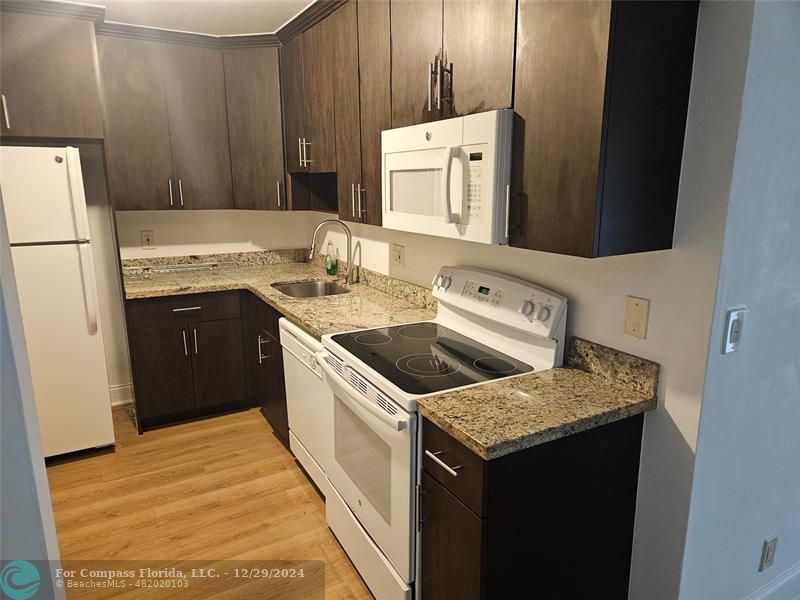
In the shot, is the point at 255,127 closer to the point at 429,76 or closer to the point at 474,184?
the point at 429,76

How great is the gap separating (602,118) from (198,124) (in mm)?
2707

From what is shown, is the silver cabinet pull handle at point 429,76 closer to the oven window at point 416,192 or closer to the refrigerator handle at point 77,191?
the oven window at point 416,192

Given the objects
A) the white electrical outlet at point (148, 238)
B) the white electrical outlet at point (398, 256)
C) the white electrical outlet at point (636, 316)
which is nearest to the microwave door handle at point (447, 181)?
the white electrical outlet at point (636, 316)

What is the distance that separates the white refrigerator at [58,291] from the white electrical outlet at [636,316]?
256 centimetres

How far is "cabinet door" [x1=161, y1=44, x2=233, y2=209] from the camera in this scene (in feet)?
10.2

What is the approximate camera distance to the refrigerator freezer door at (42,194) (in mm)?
2457

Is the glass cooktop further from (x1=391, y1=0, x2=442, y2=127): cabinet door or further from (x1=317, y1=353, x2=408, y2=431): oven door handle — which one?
(x1=391, y1=0, x2=442, y2=127): cabinet door

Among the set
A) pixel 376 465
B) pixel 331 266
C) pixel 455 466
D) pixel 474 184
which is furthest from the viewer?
pixel 331 266

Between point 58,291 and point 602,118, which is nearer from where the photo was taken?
point 602,118

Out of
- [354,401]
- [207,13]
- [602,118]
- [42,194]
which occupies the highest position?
[207,13]

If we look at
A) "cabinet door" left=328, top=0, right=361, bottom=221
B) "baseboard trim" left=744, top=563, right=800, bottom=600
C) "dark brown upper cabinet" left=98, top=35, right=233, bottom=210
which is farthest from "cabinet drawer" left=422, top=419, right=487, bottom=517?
"dark brown upper cabinet" left=98, top=35, right=233, bottom=210

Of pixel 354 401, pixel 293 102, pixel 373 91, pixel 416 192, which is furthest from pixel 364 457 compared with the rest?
pixel 293 102

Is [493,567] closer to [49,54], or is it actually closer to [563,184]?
[563,184]

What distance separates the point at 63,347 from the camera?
8.96 ft
